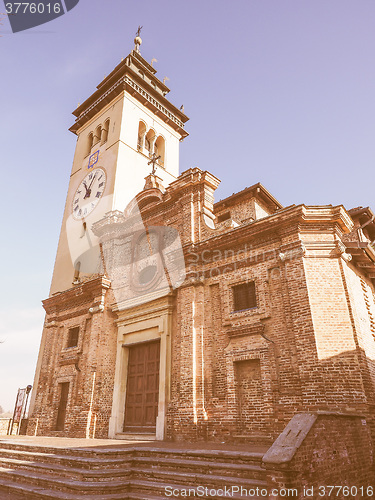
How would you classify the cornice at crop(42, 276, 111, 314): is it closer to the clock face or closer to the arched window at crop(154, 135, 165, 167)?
the clock face

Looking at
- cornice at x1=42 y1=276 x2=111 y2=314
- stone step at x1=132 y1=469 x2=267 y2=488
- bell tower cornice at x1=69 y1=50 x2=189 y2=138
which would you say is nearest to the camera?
stone step at x1=132 y1=469 x2=267 y2=488

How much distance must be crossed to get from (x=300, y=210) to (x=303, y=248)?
116 centimetres

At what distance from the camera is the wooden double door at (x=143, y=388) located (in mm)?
12258

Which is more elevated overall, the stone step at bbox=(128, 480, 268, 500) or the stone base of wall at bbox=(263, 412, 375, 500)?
the stone base of wall at bbox=(263, 412, 375, 500)

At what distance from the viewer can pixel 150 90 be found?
25.5m

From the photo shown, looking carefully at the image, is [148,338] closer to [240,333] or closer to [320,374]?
[240,333]

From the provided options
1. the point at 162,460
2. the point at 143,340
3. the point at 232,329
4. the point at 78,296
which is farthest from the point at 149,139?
the point at 162,460

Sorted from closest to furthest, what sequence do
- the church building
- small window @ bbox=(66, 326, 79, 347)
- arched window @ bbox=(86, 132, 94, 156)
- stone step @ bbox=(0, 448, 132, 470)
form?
stone step @ bbox=(0, 448, 132, 470), the church building, small window @ bbox=(66, 326, 79, 347), arched window @ bbox=(86, 132, 94, 156)

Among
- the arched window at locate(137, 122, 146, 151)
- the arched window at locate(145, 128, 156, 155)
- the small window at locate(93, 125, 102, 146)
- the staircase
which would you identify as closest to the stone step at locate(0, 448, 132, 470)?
the staircase

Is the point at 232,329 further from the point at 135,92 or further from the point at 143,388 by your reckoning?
the point at 135,92

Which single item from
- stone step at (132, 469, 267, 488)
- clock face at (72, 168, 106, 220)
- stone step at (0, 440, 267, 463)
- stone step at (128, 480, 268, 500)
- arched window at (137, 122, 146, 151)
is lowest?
stone step at (128, 480, 268, 500)

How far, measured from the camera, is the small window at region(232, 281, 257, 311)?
11094 mm

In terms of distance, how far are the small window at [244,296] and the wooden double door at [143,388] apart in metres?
3.54

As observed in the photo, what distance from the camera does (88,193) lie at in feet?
71.2
